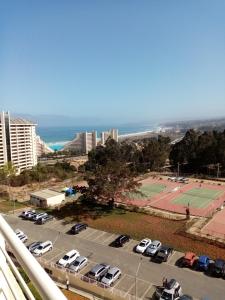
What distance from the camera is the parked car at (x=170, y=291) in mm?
11695

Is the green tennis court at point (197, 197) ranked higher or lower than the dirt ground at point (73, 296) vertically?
lower

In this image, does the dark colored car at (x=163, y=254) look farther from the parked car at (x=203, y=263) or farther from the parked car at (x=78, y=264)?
the parked car at (x=78, y=264)

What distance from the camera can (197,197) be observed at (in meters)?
27.2

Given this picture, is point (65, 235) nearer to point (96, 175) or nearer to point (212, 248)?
point (96, 175)

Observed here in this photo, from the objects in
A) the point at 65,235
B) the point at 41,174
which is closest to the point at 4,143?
the point at 41,174

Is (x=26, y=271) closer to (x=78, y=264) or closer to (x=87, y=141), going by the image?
(x=78, y=264)

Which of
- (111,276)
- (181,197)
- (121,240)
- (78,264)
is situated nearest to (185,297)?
(111,276)

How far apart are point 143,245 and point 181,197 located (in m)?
11.8

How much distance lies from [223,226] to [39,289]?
20.4 metres

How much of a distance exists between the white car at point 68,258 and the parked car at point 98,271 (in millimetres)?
1474

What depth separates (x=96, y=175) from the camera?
23016mm

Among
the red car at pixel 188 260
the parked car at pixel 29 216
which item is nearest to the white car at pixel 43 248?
the parked car at pixel 29 216

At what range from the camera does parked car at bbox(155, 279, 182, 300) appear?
11695 mm

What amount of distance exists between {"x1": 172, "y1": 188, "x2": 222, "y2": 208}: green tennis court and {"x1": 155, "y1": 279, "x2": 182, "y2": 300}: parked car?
Result: 42.1 ft
